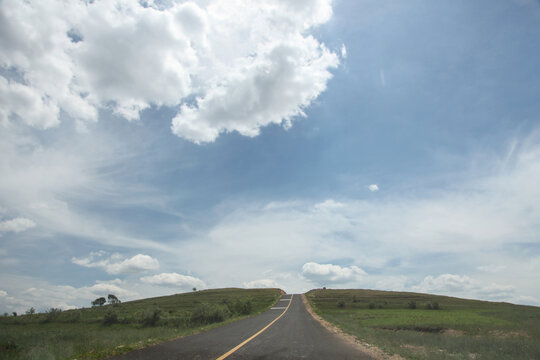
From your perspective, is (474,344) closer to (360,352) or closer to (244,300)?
(360,352)

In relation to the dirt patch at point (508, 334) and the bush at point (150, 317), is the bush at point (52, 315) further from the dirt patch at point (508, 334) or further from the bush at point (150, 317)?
the dirt patch at point (508, 334)

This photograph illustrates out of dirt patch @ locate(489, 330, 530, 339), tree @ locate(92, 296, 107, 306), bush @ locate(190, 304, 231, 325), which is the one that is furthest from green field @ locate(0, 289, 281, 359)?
tree @ locate(92, 296, 107, 306)

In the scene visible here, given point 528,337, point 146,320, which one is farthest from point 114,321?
point 528,337

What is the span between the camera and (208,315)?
33.5 m

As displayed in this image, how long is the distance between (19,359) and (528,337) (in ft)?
140

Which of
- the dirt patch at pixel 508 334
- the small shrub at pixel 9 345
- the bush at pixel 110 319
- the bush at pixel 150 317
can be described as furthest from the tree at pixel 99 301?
the dirt patch at pixel 508 334

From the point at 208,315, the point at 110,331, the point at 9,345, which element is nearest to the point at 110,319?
the point at 208,315

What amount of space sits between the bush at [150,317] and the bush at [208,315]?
14475 mm

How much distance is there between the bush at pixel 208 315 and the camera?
107 feet

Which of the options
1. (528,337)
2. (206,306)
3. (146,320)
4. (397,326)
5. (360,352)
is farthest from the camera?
(146,320)

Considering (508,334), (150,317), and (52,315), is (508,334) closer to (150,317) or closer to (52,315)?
(150,317)

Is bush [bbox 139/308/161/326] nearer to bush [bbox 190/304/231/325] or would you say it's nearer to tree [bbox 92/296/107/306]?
bush [bbox 190/304/231/325]

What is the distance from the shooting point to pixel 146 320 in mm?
46312

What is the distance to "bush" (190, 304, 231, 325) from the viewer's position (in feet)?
107
